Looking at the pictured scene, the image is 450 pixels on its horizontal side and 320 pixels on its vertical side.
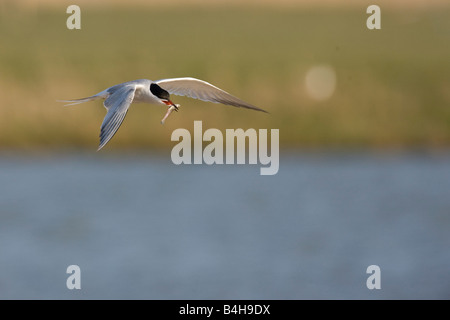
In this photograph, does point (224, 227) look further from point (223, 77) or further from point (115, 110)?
point (115, 110)

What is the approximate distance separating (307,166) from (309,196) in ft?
4.46

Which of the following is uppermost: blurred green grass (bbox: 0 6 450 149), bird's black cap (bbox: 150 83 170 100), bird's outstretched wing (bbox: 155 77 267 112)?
blurred green grass (bbox: 0 6 450 149)

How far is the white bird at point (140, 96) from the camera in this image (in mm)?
4062

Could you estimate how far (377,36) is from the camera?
1075 inches

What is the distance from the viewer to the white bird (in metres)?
4.06

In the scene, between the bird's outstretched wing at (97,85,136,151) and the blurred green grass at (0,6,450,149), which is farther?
the blurred green grass at (0,6,450,149)

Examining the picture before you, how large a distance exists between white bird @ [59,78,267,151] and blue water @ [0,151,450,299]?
11.9 m

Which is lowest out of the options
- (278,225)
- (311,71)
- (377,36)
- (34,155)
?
(278,225)

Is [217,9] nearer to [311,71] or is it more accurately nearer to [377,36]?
[377,36]

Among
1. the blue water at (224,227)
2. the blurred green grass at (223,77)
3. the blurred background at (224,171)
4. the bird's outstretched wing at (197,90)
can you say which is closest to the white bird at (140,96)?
the bird's outstretched wing at (197,90)

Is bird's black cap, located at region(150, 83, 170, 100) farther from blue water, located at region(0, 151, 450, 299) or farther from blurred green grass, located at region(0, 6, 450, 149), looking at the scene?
blue water, located at region(0, 151, 450, 299)

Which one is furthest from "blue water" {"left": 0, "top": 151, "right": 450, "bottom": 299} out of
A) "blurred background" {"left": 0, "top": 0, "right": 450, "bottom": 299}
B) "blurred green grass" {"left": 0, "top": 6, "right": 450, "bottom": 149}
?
"blurred green grass" {"left": 0, "top": 6, "right": 450, "bottom": 149}
